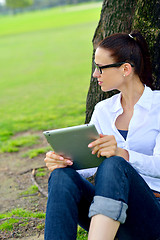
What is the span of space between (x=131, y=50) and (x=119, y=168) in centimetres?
92

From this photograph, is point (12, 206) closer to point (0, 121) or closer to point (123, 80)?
point (123, 80)

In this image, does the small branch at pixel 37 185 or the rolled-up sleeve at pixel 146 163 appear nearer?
the rolled-up sleeve at pixel 146 163

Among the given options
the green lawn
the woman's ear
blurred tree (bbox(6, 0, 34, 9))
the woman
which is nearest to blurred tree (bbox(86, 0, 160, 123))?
the woman

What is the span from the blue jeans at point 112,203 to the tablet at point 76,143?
15 centimetres

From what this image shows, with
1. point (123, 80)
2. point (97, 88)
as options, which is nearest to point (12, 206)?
point (97, 88)

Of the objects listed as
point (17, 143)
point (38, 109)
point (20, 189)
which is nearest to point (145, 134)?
point (20, 189)

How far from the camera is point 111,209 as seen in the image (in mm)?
2053

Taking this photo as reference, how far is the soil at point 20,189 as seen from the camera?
10.3 ft

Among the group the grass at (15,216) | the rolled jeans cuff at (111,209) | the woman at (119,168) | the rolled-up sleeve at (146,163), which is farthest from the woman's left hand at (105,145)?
the grass at (15,216)

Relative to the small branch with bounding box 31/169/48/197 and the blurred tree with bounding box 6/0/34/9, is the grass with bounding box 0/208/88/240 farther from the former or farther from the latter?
the blurred tree with bounding box 6/0/34/9

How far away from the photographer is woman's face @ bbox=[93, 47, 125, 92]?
2.61 metres

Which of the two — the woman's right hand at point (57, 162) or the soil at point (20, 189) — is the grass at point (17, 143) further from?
the woman's right hand at point (57, 162)

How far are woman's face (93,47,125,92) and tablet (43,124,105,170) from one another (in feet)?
1.71

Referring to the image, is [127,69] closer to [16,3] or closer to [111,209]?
[111,209]
